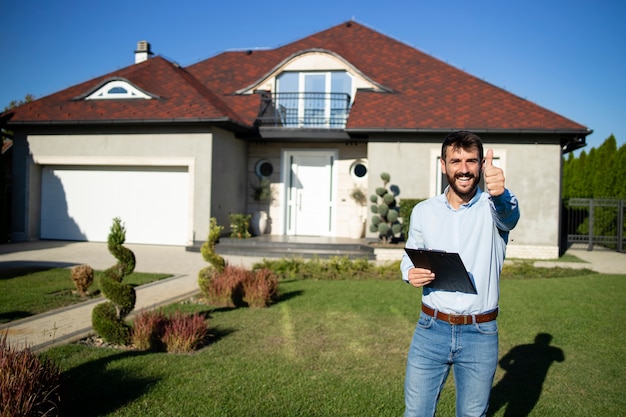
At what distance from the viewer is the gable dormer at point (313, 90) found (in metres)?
17.7

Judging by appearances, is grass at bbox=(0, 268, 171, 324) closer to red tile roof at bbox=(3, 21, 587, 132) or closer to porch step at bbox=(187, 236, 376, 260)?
porch step at bbox=(187, 236, 376, 260)

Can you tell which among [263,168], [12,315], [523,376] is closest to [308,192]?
[263,168]

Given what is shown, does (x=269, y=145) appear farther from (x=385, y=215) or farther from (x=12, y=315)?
(x=12, y=315)

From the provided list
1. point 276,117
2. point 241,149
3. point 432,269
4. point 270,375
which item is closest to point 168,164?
point 241,149

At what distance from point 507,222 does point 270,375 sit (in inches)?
119

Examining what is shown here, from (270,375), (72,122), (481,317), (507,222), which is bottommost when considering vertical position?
(270,375)

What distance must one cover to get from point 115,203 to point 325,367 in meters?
13.4

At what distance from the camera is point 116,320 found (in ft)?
18.8

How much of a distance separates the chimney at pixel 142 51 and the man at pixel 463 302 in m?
19.6

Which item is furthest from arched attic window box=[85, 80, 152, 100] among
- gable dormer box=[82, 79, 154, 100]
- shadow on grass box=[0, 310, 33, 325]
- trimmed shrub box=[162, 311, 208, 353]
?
trimmed shrub box=[162, 311, 208, 353]

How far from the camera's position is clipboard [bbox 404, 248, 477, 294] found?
280 cm

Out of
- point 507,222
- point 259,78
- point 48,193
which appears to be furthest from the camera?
point 259,78

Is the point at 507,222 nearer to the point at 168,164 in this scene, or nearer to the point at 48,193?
the point at 168,164

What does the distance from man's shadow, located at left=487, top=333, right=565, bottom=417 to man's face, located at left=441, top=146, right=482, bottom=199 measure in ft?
7.86
